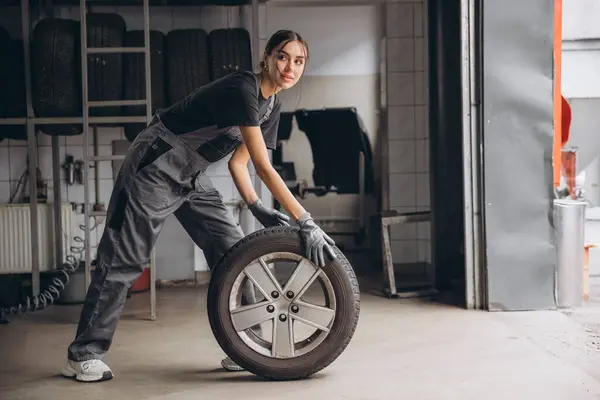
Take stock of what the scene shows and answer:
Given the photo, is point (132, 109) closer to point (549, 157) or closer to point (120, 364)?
point (120, 364)

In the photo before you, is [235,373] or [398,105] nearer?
[235,373]

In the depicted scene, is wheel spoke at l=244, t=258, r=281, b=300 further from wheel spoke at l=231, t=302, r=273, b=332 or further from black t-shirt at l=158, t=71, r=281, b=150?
black t-shirt at l=158, t=71, r=281, b=150

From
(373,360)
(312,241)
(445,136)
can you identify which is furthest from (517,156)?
(312,241)

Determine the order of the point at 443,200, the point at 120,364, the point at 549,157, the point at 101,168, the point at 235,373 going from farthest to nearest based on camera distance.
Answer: the point at 101,168, the point at 443,200, the point at 549,157, the point at 120,364, the point at 235,373

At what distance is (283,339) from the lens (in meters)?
3.36

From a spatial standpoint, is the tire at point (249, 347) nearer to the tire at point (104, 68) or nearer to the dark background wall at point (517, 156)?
the dark background wall at point (517, 156)

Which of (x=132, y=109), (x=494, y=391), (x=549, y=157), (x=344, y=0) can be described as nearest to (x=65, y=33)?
(x=132, y=109)

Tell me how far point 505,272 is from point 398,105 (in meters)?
2.38

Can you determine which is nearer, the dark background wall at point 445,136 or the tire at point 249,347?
the tire at point 249,347

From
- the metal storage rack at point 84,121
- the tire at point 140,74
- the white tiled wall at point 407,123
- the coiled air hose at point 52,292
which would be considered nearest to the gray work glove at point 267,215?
the metal storage rack at point 84,121

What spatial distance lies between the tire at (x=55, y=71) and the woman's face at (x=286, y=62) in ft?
8.52

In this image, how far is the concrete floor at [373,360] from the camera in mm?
3227

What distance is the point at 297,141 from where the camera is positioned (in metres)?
8.83

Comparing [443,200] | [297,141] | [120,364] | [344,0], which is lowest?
[120,364]
